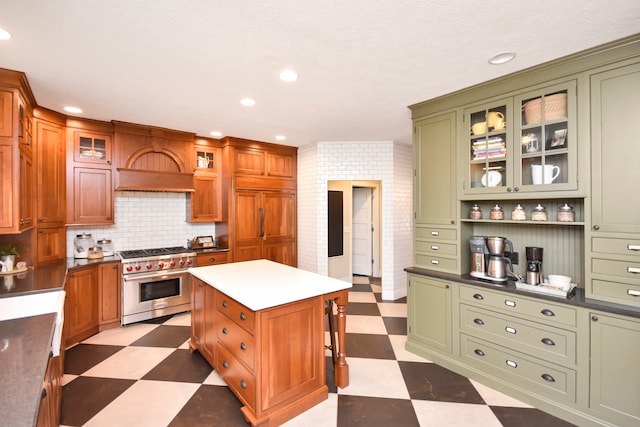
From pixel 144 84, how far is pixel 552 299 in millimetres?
3789

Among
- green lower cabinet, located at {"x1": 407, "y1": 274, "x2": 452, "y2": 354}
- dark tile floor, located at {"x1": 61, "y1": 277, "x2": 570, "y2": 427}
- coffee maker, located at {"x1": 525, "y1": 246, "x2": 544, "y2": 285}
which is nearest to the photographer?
dark tile floor, located at {"x1": 61, "y1": 277, "x2": 570, "y2": 427}

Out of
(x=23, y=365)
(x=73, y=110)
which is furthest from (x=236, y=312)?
(x=73, y=110)

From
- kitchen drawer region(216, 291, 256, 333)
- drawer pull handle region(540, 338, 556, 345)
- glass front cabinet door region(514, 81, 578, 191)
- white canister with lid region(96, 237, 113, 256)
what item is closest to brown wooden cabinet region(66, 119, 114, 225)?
white canister with lid region(96, 237, 113, 256)

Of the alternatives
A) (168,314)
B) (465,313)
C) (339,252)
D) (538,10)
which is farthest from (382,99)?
(168,314)

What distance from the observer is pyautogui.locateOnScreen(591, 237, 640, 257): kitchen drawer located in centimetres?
193

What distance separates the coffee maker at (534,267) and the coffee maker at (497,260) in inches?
6.7

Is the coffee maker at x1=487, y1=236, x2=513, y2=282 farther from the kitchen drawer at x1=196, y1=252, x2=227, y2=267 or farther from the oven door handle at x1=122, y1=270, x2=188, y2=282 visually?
the oven door handle at x1=122, y1=270, x2=188, y2=282

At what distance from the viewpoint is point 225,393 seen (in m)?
2.43

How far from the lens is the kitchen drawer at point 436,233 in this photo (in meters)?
2.91

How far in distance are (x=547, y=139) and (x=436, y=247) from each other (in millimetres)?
1312

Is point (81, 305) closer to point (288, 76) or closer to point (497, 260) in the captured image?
point (288, 76)

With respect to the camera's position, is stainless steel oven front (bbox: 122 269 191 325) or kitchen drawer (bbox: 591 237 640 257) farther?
stainless steel oven front (bbox: 122 269 191 325)

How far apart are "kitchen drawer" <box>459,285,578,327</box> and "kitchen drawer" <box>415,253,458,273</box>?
0.75 feet

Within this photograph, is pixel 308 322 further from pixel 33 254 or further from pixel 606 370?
pixel 33 254
